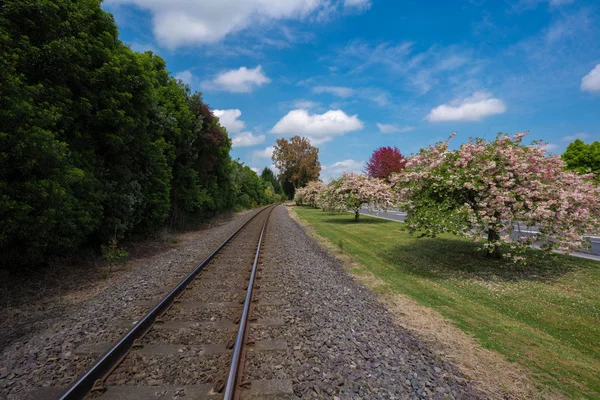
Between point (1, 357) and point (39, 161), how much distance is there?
12.6 ft

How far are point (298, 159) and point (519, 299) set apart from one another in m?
66.0

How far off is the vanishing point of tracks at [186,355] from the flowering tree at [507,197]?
6.55m

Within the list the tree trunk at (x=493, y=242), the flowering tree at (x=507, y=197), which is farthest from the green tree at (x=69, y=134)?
Result: the tree trunk at (x=493, y=242)

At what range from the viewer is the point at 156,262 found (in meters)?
10.0

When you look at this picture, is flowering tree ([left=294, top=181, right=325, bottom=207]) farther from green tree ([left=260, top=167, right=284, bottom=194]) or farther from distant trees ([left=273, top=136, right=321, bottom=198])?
green tree ([left=260, top=167, right=284, bottom=194])

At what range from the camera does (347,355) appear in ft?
13.5

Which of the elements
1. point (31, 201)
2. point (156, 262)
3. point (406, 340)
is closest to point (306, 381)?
point (406, 340)

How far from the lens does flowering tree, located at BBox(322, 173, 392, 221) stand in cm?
2294

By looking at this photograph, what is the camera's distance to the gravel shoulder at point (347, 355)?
345 centimetres

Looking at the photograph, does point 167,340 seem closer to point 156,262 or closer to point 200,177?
point 156,262

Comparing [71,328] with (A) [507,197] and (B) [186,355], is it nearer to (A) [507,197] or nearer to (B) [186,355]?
(B) [186,355]

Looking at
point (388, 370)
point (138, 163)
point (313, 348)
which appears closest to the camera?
point (388, 370)

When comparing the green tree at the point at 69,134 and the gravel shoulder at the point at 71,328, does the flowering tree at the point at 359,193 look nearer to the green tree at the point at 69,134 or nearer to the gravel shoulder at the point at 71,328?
the green tree at the point at 69,134

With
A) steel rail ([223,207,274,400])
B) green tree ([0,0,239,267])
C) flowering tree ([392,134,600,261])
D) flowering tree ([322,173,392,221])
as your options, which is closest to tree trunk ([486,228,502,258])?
flowering tree ([392,134,600,261])
